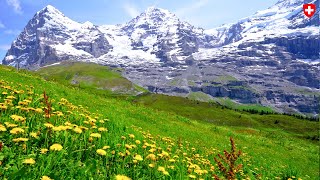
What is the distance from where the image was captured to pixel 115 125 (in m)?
14.2

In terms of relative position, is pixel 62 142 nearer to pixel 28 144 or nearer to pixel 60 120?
pixel 28 144

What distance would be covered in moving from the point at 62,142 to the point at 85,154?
0.66 meters

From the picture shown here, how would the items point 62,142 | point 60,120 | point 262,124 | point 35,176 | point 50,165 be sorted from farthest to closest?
1. point 262,124
2. point 60,120
3. point 62,142
4. point 50,165
5. point 35,176

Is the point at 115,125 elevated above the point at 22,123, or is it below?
below

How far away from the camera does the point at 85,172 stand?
23.2 feet

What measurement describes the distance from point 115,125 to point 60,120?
10.6 feet

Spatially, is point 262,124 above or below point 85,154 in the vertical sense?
below

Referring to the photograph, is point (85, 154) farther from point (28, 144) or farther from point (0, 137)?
point (0, 137)

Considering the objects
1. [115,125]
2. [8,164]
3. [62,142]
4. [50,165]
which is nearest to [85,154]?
[62,142]

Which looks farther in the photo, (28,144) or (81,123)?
(81,123)

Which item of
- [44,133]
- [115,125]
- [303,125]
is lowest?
[303,125]

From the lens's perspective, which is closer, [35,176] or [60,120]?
[35,176]

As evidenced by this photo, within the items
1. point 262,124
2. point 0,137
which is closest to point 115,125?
point 0,137

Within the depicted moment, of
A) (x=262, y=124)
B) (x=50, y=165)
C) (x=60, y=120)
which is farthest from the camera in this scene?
(x=262, y=124)
